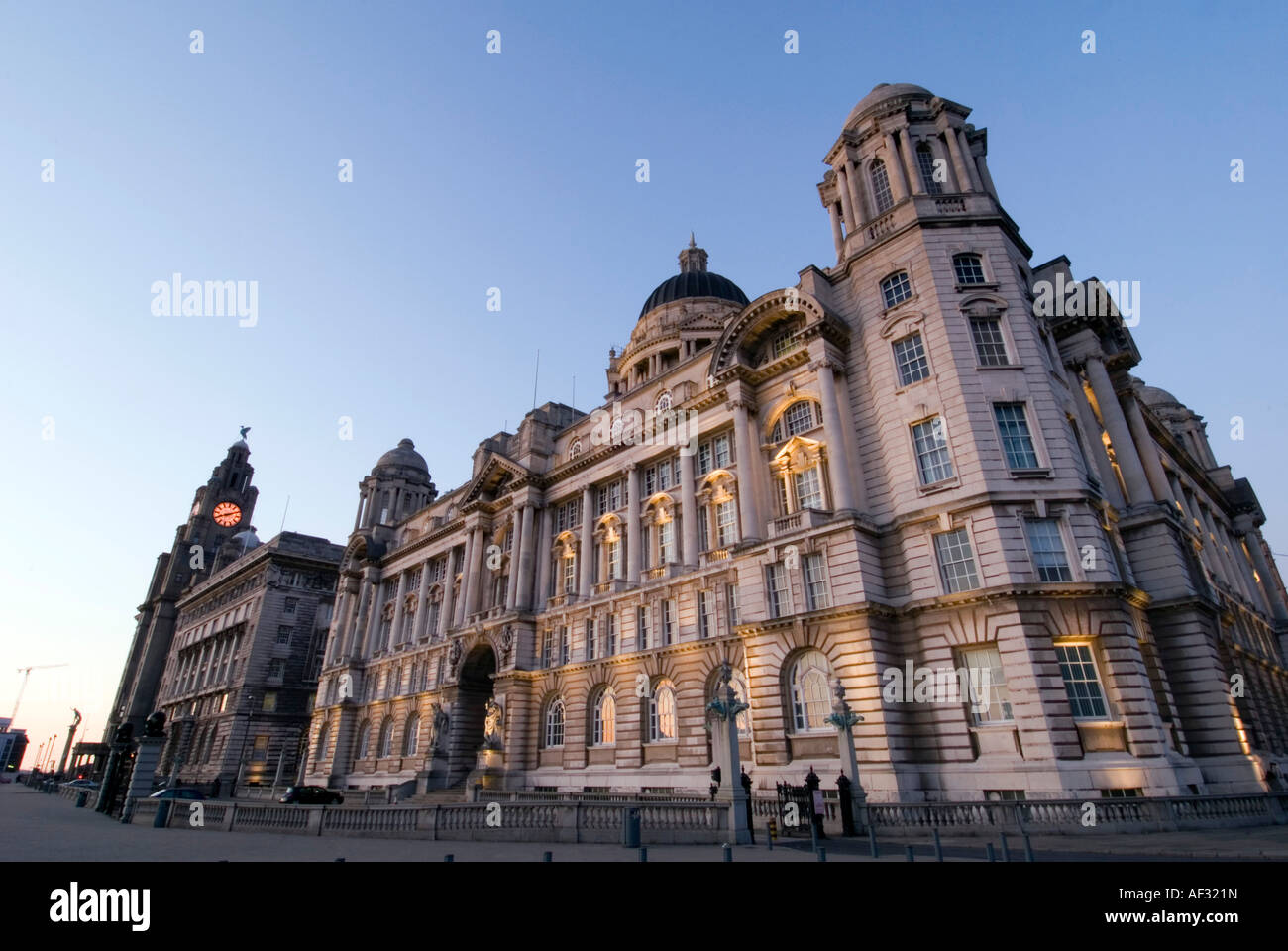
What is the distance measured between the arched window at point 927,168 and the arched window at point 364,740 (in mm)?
51995

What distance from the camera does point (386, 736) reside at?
50.4 meters

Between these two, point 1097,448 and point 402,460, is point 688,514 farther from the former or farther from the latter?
point 402,460

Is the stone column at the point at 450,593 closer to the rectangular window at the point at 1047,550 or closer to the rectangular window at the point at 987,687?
the rectangular window at the point at 987,687

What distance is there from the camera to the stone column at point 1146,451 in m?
30.6

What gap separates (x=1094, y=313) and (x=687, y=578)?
908 inches

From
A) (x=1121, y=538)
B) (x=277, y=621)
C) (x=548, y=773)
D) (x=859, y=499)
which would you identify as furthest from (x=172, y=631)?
(x=1121, y=538)

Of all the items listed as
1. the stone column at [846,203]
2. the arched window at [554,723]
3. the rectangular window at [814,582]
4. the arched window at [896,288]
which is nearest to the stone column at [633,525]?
the arched window at [554,723]

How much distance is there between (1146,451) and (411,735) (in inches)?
1854

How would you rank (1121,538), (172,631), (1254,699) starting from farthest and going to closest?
(172,631)
(1254,699)
(1121,538)

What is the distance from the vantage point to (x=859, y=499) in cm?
2864

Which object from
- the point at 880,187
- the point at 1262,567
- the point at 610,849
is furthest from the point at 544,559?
the point at 1262,567
